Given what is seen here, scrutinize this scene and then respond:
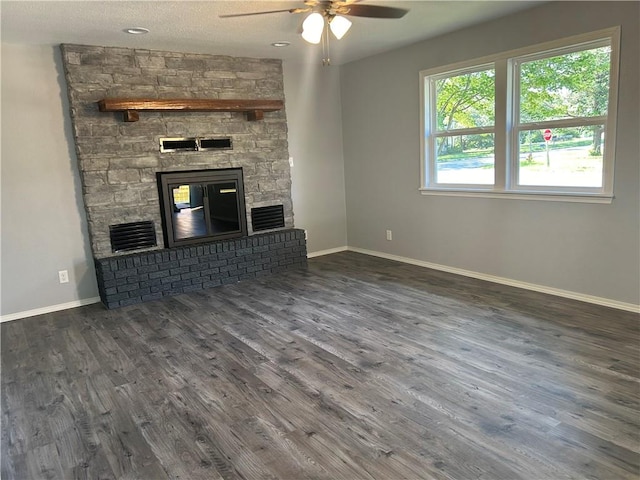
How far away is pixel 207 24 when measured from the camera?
3727 millimetres

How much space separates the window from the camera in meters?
3.61

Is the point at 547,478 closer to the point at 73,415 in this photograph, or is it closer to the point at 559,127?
the point at 73,415

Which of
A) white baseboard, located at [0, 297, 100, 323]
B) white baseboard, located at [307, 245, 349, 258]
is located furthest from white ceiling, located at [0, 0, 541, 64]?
white baseboard, located at [307, 245, 349, 258]

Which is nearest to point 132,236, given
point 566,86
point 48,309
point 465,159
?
point 48,309

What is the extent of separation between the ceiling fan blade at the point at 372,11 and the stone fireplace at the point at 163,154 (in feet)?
7.42

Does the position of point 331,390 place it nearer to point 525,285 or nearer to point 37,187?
point 525,285

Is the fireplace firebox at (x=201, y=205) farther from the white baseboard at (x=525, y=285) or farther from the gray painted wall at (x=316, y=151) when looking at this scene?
the white baseboard at (x=525, y=285)

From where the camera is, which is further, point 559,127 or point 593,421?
point 559,127

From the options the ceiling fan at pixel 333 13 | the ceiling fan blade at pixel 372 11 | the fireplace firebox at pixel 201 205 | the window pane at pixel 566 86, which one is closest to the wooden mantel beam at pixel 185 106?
the fireplace firebox at pixel 201 205

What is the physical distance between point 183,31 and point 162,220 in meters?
1.80

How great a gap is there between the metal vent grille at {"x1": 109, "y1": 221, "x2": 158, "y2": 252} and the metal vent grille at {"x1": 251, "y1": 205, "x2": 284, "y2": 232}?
3.71 feet

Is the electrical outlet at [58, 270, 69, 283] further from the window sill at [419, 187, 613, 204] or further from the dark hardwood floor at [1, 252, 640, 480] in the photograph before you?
the window sill at [419, 187, 613, 204]

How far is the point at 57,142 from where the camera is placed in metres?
4.26

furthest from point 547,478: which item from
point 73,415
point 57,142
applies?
point 57,142
